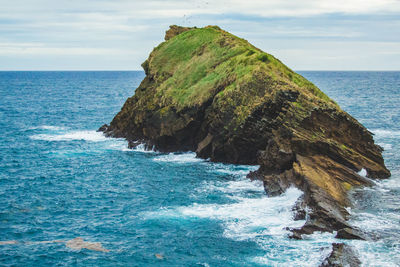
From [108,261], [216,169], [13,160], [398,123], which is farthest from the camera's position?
[398,123]

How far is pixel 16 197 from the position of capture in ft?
134

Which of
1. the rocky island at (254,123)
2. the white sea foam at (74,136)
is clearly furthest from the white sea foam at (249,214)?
the white sea foam at (74,136)

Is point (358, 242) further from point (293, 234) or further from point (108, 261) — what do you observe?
point (108, 261)

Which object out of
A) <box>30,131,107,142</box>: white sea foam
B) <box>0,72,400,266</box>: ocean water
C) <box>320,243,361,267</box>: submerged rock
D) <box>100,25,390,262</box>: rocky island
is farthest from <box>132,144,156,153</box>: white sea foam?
<box>320,243,361,267</box>: submerged rock

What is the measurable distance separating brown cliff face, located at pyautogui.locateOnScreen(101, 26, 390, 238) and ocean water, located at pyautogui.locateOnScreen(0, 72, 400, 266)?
1.98 meters

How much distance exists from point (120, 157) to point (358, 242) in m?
35.4

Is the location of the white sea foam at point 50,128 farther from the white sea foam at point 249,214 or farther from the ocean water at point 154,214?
the white sea foam at point 249,214

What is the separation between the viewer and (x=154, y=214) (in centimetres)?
3659

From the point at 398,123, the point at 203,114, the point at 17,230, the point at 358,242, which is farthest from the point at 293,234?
the point at 398,123

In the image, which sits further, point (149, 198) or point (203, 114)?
point (203, 114)

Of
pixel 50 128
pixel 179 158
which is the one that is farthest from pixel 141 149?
pixel 50 128

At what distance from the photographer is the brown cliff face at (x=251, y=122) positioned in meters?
39.5

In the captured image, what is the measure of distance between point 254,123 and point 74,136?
35.8 m

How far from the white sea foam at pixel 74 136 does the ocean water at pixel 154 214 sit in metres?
8.81
